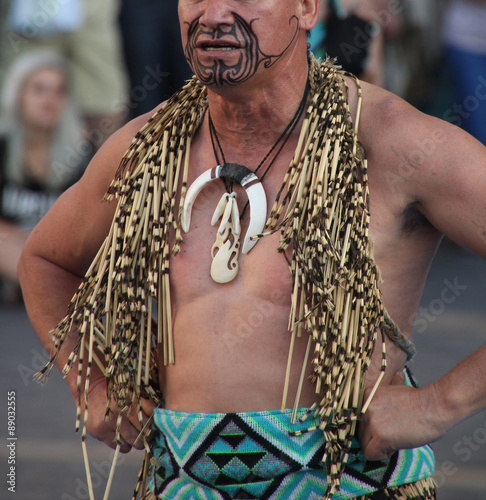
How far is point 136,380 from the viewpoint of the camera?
1.97 m

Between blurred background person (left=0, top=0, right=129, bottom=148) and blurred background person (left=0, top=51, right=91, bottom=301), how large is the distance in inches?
3.9

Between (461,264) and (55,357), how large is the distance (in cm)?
620

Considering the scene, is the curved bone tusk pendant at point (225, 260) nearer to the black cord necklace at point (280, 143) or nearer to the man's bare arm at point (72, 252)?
the black cord necklace at point (280, 143)

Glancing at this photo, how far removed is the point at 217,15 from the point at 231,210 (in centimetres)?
43

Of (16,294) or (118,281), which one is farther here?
(16,294)

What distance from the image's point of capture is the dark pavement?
3.84 meters

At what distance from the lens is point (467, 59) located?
7.19m

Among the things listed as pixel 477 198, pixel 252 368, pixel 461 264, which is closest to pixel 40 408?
pixel 252 368

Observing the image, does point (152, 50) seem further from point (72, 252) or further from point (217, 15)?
point (217, 15)

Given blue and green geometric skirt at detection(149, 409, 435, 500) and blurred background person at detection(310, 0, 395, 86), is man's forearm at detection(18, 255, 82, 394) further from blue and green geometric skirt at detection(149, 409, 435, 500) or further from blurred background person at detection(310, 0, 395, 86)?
blurred background person at detection(310, 0, 395, 86)

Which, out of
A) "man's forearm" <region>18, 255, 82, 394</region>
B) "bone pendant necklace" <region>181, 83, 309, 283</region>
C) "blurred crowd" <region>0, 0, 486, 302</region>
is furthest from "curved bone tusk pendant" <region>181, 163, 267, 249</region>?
"blurred crowd" <region>0, 0, 486, 302</region>

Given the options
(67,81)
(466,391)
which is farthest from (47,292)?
(67,81)

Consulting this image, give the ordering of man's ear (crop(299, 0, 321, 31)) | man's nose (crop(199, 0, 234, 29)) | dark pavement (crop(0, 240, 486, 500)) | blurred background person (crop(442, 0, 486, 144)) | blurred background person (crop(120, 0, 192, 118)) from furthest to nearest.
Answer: blurred background person (crop(442, 0, 486, 144))
blurred background person (crop(120, 0, 192, 118))
dark pavement (crop(0, 240, 486, 500))
man's ear (crop(299, 0, 321, 31))
man's nose (crop(199, 0, 234, 29))

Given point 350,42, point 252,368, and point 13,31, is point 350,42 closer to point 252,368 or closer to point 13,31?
point 13,31
